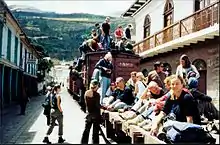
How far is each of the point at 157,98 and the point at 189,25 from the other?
240 inches

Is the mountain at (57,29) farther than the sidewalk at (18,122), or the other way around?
the sidewalk at (18,122)

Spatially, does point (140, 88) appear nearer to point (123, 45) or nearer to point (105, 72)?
point (105, 72)

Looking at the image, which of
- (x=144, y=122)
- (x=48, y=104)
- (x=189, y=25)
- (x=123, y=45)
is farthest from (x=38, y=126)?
(x=189, y=25)

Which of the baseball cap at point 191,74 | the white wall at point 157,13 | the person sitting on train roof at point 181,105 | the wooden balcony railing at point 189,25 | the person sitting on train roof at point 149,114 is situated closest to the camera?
the person sitting on train roof at point 181,105

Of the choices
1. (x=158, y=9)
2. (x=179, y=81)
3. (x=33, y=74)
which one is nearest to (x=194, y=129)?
(x=179, y=81)

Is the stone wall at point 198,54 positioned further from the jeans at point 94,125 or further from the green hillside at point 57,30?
the green hillside at point 57,30

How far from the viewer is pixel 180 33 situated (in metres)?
11.3

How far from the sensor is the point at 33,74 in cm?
741

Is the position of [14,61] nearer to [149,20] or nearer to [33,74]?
[33,74]

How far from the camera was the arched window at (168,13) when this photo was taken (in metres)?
13.7

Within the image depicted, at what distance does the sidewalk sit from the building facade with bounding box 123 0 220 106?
108 inches

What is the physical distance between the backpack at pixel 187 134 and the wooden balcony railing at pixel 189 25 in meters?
4.65

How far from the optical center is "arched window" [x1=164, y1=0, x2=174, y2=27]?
13686 millimetres

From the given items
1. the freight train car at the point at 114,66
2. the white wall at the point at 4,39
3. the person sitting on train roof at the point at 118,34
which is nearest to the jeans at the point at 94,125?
the freight train car at the point at 114,66
